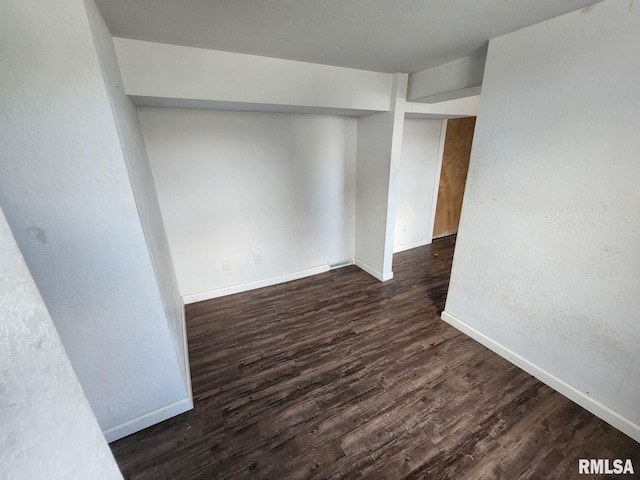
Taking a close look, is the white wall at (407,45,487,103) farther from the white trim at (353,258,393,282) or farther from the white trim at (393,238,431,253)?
the white trim at (393,238,431,253)

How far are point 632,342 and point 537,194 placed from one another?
90cm

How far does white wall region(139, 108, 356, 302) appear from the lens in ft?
7.63

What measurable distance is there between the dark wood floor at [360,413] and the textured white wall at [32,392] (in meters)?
1.15

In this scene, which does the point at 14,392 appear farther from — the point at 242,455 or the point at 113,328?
the point at 242,455

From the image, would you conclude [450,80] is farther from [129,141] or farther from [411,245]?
[411,245]

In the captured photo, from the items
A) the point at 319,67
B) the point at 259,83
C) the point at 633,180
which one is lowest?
the point at 633,180

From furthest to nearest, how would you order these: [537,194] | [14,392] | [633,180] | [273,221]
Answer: [273,221], [537,194], [633,180], [14,392]

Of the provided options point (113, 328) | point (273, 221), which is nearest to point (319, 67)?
point (273, 221)

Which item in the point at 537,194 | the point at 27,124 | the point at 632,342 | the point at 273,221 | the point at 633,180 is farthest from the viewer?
the point at 273,221

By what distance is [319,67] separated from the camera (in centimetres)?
210

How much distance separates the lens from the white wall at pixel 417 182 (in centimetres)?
356

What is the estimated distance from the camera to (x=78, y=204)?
1.08m

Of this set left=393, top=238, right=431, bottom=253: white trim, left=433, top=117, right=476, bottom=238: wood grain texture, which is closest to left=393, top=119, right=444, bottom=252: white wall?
left=393, top=238, right=431, bottom=253: white trim

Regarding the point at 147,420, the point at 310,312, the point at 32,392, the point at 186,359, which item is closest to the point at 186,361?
the point at 186,359
